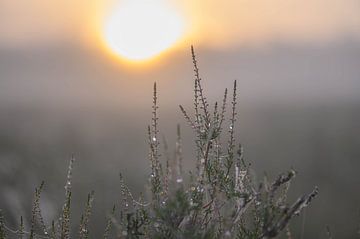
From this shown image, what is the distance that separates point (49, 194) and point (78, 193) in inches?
224

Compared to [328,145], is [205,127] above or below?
above

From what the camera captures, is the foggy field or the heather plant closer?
the heather plant

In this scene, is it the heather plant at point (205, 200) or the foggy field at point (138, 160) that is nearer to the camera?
the heather plant at point (205, 200)

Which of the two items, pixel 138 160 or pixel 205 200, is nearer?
pixel 205 200

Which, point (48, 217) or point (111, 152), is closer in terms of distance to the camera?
point (48, 217)

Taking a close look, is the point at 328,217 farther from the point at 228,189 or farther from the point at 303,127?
the point at 303,127

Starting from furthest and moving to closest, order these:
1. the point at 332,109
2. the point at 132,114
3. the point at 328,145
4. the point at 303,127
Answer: the point at 332,109
the point at 132,114
the point at 303,127
the point at 328,145

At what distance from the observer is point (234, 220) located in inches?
103

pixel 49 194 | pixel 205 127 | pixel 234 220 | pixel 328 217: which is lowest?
pixel 328 217

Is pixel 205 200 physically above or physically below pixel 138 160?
above

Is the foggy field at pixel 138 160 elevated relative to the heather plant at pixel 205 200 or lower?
lower

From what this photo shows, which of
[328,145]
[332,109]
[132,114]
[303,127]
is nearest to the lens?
[328,145]

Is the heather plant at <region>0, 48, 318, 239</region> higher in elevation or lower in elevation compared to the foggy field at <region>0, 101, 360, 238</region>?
higher

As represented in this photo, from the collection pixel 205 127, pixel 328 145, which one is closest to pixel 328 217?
pixel 328 145
